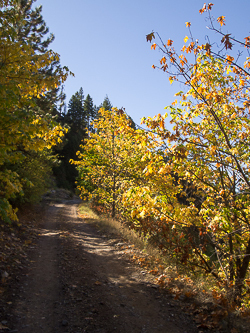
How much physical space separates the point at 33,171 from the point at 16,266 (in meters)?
9.70

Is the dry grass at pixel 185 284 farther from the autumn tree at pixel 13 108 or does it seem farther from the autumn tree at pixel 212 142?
the autumn tree at pixel 13 108

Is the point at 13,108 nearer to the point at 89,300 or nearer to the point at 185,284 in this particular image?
the point at 89,300

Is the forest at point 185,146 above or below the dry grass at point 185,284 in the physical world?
above

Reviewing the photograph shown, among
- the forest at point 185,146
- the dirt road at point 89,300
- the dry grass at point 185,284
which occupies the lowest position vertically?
the dirt road at point 89,300

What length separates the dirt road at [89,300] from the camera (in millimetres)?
3754

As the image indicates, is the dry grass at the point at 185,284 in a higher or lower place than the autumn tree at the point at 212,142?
lower

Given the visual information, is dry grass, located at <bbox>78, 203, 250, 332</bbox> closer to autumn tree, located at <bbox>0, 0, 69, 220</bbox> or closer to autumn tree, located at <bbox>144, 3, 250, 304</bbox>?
autumn tree, located at <bbox>144, 3, 250, 304</bbox>

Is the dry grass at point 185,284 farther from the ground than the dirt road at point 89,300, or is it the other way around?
the dry grass at point 185,284

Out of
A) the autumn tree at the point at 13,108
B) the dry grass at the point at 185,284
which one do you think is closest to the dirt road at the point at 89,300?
the dry grass at the point at 185,284

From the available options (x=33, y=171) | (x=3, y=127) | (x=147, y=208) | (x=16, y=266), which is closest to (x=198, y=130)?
(x=147, y=208)

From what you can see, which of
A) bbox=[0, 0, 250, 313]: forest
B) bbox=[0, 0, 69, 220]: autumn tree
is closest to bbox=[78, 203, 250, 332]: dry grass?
bbox=[0, 0, 250, 313]: forest

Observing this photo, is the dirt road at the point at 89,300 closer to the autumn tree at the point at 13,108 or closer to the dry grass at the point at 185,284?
the dry grass at the point at 185,284

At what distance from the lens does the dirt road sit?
148 inches

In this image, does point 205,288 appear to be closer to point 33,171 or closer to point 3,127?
point 3,127
